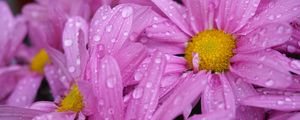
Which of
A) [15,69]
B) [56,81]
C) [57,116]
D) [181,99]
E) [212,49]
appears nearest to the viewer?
[181,99]

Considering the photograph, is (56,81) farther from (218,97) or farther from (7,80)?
(218,97)

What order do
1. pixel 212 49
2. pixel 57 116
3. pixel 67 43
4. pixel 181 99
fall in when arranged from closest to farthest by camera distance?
pixel 181 99
pixel 57 116
pixel 212 49
pixel 67 43

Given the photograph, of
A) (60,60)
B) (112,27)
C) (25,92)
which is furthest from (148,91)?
(25,92)

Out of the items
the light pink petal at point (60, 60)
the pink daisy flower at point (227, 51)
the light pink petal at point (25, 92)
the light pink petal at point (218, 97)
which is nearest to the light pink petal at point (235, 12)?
the pink daisy flower at point (227, 51)

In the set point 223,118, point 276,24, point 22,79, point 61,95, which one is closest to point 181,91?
point 223,118

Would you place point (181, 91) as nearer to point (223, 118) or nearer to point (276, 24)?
point (223, 118)

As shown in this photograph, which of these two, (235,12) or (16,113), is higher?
(235,12)
